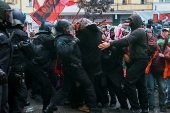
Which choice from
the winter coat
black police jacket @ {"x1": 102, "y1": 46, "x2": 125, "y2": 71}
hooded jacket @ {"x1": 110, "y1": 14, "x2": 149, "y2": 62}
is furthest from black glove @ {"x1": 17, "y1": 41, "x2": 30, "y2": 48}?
the winter coat

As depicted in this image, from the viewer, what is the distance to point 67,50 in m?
4.86

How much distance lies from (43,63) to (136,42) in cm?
208

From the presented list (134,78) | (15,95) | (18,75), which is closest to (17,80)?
(18,75)

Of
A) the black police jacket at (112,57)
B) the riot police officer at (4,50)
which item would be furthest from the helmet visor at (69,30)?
the riot police officer at (4,50)

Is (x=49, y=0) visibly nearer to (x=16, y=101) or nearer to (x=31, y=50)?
(x=31, y=50)

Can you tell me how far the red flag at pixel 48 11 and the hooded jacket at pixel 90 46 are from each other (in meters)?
3.58

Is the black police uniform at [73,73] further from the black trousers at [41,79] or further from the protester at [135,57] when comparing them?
the protester at [135,57]

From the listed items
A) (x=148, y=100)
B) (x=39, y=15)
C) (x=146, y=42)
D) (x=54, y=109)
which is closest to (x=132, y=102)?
(x=148, y=100)

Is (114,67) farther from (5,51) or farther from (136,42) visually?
(5,51)

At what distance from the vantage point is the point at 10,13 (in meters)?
3.62

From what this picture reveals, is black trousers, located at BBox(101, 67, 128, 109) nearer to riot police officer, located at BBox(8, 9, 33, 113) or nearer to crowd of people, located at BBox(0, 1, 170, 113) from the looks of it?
crowd of people, located at BBox(0, 1, 170, 113)

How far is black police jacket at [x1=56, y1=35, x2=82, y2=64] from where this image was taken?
488cm

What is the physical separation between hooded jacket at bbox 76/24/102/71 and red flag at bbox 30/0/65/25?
11.7 feet

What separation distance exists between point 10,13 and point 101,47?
2.20 m
